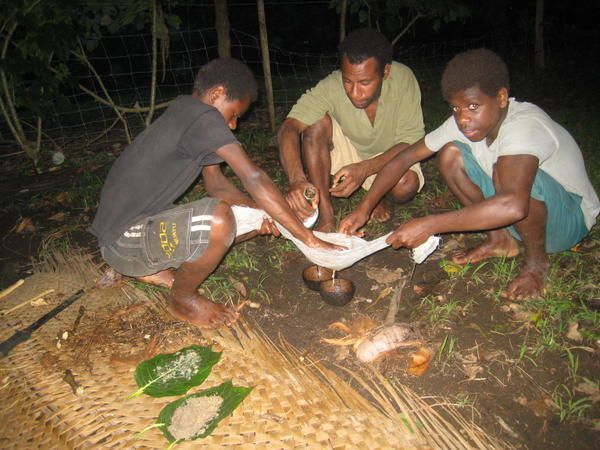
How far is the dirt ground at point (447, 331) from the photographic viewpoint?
1.67 metres

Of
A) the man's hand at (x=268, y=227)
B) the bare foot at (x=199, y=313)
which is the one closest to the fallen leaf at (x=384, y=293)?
the man's hand at (x=268, y=227)

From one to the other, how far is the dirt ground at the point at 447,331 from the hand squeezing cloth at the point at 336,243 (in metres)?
0.34

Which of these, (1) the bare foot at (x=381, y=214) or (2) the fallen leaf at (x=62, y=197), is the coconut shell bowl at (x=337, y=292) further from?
(2) the fallen leaf at (x=62, y=197)

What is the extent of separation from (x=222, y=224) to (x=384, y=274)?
1.11 meters

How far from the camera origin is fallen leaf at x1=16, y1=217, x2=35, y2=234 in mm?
3376

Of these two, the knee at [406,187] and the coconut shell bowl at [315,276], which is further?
the knee at [406,187]

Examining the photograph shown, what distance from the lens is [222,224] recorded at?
200cm

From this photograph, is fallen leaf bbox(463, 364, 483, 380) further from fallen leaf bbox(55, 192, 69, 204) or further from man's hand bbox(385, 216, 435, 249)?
fallen leaf bbox(55, 192, 69, 204)

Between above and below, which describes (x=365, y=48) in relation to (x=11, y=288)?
above

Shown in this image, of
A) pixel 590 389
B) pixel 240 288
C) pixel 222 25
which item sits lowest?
Result: pixel 590 389

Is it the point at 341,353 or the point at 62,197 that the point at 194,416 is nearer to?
the point at 341,353

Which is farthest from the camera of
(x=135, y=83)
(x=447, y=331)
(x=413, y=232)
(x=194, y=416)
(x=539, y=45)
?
(x=135, y=83)

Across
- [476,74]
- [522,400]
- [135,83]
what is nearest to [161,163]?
[476,74]

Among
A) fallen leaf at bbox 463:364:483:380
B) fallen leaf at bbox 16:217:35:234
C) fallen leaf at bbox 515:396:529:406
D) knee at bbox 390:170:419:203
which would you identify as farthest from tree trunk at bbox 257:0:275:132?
fallen leaf at bbox 515:396:529:406
